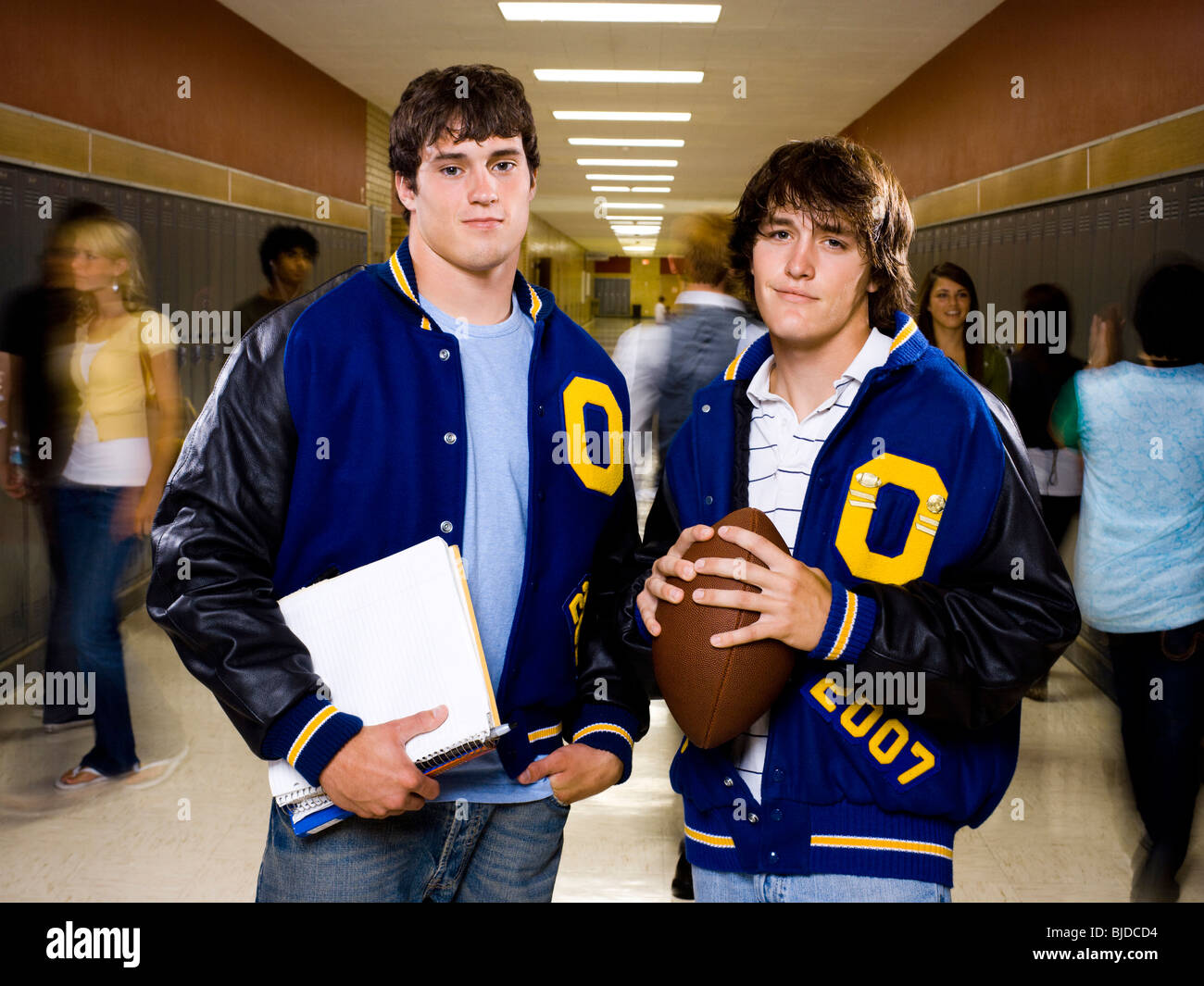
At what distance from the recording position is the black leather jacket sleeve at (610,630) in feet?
5.52

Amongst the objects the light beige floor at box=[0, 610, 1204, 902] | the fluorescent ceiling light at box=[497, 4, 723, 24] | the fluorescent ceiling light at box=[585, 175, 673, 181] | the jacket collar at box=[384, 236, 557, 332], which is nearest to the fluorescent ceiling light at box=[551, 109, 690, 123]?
the fluorescent ceiling light at box=[497, 4, 723, 24]

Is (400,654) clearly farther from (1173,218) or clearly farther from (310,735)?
(1173,218)

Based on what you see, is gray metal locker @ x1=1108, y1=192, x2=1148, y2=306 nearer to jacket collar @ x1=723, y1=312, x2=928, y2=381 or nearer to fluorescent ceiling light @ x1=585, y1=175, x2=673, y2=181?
jacket collar @ x1=723, y1=312, x2=928, y2=381

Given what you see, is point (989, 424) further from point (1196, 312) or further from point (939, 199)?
point (939, 199)

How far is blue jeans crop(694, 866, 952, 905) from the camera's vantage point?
55.6 inches

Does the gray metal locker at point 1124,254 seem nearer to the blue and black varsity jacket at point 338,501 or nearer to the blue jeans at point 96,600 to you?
the blue and black varsity jacket at point 338,501

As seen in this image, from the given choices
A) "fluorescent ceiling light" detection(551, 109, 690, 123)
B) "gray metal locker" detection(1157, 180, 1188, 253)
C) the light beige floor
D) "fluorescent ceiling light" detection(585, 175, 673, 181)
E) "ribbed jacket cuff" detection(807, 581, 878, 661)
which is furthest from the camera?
"fluorescent ceiling light" detection(585, 175, 673, 181)

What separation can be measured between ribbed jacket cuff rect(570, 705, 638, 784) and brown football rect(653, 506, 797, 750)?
0.66 ft

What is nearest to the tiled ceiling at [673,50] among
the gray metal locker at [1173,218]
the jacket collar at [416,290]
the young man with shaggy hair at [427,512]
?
the gray metal locker at [1173,218]

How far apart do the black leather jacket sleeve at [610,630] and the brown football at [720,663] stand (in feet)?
0.71

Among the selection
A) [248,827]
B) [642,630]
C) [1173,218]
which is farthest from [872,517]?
[1173,218]

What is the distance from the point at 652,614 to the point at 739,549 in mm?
171

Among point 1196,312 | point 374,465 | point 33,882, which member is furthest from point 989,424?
point 33,882

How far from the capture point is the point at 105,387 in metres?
3.88
